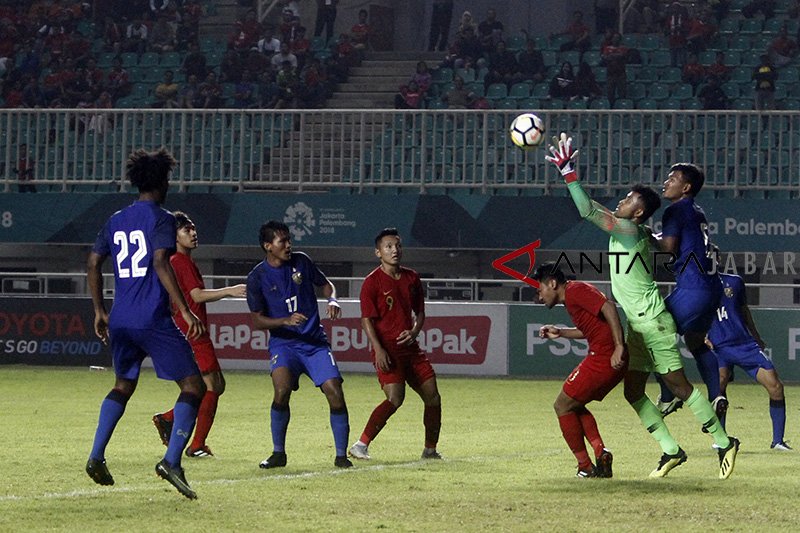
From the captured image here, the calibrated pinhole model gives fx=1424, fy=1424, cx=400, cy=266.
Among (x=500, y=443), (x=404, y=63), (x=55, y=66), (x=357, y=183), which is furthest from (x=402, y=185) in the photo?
(x=500, y=443)

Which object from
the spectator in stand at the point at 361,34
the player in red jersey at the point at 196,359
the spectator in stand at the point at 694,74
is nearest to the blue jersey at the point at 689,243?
the player in red jersey at the point at 196,359

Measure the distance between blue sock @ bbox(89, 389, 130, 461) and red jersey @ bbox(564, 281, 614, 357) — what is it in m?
A: 3.28

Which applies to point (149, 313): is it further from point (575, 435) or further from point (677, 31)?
point (677, 31)

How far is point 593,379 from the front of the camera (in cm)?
1030

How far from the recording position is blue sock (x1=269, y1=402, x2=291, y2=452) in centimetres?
1114

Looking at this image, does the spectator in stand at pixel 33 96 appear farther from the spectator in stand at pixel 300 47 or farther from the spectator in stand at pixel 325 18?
the spectator in stand at pixel 325 18

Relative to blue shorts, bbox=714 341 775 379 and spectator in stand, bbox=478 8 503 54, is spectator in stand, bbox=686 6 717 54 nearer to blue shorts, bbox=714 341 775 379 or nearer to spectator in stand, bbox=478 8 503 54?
spectator in stand, bbox=478 8 503 54

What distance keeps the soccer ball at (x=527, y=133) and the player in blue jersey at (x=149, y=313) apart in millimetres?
6118

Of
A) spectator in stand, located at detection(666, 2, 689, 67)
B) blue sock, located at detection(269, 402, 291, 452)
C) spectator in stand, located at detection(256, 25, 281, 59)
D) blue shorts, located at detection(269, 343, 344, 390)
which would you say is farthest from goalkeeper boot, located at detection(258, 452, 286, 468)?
spectator in stand, located at detection(256, 25, 281, 59)

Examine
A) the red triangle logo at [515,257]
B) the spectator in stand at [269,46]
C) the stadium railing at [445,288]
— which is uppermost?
the spectator in stand at [269,46]

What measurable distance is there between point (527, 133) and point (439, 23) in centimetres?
1778

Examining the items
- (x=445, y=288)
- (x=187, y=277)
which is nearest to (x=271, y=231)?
(x=187, y=277)

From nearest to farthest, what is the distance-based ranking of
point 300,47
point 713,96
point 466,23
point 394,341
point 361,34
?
1. point 394,341
2. point 713,96
3. point 466,23
4. point 300,47
5. point 361,34

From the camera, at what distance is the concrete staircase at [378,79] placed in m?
30.0
